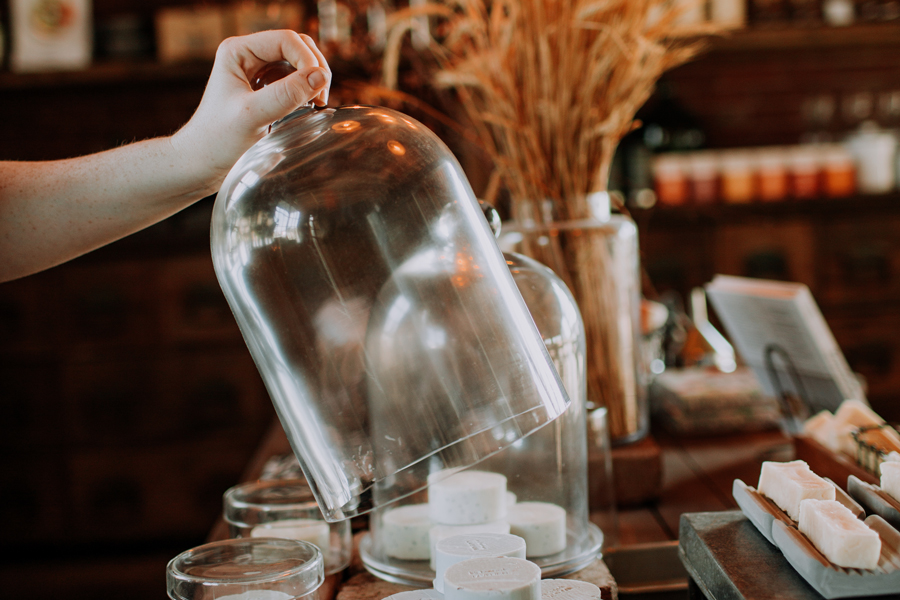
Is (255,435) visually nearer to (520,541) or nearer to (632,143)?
(632,143)

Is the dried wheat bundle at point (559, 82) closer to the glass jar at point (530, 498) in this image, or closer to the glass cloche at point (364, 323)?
the glass jar at point (530, 498)

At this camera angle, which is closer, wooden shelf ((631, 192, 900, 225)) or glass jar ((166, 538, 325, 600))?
glass jar ((166, 538, 325, 600))

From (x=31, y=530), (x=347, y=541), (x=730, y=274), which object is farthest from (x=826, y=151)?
(x=31, y=530)

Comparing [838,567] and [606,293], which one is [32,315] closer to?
[606,293]

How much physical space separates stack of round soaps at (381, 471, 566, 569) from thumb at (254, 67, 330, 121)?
318 mm

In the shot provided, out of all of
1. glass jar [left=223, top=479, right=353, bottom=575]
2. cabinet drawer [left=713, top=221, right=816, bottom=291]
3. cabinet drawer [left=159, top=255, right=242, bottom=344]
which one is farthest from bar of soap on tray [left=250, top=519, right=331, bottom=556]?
cabinet drawer [left=713, top=221, right=816, bottom=291]

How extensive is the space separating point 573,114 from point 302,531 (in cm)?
58

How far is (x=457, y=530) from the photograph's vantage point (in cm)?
65

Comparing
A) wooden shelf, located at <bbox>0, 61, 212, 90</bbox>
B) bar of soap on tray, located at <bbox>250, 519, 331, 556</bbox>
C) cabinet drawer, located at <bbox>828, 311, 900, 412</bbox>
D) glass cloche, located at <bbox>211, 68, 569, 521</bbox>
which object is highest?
wooden shelf, located at <bbox>0, 61, 212, 90</bbox>

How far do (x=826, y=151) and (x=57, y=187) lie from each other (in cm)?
236

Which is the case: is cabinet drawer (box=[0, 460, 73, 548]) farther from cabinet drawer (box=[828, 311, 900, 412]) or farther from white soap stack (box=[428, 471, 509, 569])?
cabinet drawer (box=[828, 311, 900, 412])

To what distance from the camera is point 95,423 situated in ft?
8.38

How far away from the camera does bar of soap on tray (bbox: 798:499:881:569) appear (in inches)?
18.8

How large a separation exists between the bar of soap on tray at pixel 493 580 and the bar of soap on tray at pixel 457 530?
12cm
